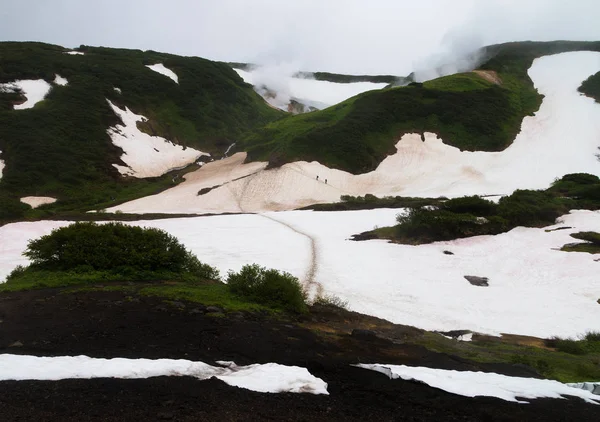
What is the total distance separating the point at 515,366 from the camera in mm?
10523

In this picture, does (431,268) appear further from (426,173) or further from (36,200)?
(36,200)

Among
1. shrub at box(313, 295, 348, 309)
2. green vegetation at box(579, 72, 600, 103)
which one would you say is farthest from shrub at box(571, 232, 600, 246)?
green vegetation at box(579, 72, 600, 103)

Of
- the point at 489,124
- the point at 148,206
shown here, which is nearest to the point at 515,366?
the point at 148,206

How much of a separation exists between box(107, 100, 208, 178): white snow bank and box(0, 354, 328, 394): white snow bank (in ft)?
190

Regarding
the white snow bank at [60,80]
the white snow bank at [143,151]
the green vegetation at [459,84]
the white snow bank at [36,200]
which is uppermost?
the green vegetation at [459,84]

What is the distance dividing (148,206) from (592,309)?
40840 millimetres

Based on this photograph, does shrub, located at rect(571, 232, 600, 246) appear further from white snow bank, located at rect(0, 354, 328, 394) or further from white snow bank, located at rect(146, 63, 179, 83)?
white snow bank, located at rect(146, 63, 179, 83)

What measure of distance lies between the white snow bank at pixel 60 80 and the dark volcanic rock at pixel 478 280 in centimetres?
7565

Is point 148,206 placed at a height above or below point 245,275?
above

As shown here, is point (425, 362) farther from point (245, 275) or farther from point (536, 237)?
point (536, 237)

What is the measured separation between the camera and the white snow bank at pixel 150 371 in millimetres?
7281

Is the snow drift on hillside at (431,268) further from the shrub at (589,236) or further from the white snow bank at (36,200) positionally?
the white snow bank at (36,200)

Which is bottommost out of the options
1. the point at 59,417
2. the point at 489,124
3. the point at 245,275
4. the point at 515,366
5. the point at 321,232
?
the point at 59,417

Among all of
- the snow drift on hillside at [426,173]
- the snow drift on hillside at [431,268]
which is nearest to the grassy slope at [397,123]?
the snow drift on hillside at [426,173]
